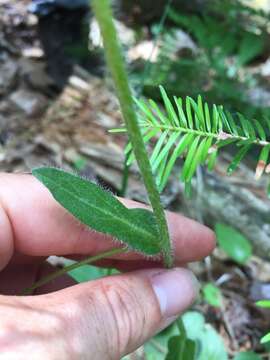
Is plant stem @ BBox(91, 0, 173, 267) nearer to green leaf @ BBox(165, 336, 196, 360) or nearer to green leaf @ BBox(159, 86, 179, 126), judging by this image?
green leaf @ BBox(159, 86, 179, 126)

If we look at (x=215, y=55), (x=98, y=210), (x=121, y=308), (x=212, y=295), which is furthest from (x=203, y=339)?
(x=215, y=55)

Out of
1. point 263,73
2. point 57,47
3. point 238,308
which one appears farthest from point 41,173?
point 57,47

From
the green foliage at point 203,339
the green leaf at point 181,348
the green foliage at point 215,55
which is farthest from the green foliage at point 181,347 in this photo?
the green foliage at point 215,55

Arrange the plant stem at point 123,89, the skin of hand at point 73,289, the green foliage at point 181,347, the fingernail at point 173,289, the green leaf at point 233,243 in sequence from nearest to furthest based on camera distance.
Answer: the plant stem at point 123,89
the skin of hand at point 73,289
the fingernail at point 173,289
the green foliage at point 181,347
the green leaf at point 233,243

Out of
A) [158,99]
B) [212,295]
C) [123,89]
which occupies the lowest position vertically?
[212,295]

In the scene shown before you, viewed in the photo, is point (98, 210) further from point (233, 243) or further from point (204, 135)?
point (233, 243)

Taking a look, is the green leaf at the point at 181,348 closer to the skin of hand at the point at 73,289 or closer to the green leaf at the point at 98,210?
the skin of hand at the point at 73,289
